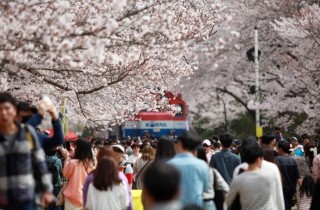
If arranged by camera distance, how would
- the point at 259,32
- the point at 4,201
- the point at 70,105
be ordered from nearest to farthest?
the point at 4,201 < the point at 70,105 < the point at 259,32

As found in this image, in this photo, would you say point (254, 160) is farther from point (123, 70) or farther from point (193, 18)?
point (193, 18)

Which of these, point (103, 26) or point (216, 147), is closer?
point (103, 26)

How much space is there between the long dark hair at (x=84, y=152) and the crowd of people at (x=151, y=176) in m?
0.01

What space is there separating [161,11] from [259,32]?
19.9 metres

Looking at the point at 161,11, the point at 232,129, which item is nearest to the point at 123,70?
the point at 161,11

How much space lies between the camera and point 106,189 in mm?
8977

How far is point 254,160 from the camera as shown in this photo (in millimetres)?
8656

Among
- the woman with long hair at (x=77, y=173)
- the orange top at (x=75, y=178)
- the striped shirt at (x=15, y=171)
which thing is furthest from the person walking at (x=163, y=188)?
the orange top at (x=75, y=178)

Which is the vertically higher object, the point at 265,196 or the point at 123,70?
the point at 123,70

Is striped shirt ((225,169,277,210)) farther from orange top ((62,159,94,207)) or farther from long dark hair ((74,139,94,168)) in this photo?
orange top ((62,159,94,207))

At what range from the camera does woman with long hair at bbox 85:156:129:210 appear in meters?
8.91

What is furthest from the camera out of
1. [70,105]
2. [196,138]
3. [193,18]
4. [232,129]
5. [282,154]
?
[232,129]

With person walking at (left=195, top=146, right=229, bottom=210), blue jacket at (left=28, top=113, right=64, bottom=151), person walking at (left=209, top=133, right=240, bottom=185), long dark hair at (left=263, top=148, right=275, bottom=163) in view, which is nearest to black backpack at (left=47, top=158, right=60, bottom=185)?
person walking at (left=209, top=133, right=240, bottom=185)

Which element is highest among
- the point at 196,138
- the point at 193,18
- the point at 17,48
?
the point at 193,18
